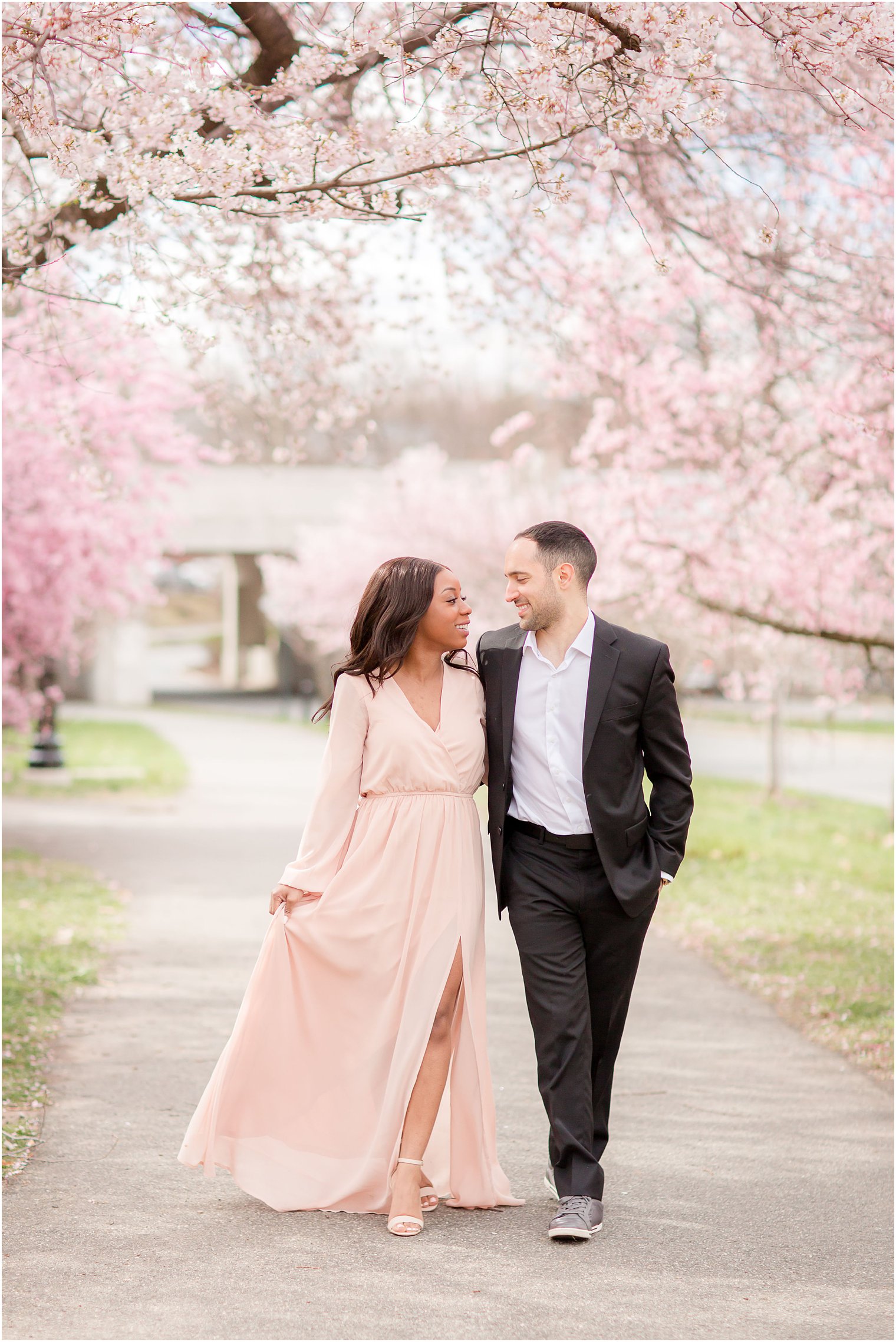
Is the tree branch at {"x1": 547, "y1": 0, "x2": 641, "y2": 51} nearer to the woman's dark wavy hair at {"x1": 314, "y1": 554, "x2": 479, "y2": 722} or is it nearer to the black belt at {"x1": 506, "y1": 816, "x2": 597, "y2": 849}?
the woman's dark wavy hair at {"x1": 314, "y1": 554, "x2": 479, "y2": 722}

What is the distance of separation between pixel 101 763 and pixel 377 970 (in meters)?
19.1

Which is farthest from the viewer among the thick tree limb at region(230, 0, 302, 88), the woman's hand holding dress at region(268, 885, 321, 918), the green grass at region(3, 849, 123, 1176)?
the green grass at region(3, 849, 123, 1176)

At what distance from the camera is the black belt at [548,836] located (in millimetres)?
4355

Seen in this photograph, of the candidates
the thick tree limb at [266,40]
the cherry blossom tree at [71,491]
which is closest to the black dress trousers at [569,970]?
the thick tree limb at [266,40]

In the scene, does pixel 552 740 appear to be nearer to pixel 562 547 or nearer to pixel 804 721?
pixel 562 547

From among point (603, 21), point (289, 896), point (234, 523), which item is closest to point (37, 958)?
point (289, 896)

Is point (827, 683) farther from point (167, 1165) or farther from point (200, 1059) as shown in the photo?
point (167, 1165)

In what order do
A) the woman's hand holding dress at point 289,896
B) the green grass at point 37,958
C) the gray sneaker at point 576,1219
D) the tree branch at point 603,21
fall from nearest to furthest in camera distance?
the gray sneaker at point 576,1219
the tree branch at point 603,21
the woman's hand holding dress at point 289,896
the green grass at point 37,958

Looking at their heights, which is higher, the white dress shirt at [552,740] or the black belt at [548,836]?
the white dress shirt at [552,740]

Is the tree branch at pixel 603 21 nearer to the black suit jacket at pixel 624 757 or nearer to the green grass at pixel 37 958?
the black suit jacket at pixel 624 757

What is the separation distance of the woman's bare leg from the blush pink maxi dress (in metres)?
0.04

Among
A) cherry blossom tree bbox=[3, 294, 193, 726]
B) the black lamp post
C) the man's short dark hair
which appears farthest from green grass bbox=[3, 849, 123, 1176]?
the black lamp post

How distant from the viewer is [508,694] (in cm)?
444

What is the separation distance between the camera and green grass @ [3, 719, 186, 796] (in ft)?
61.2
